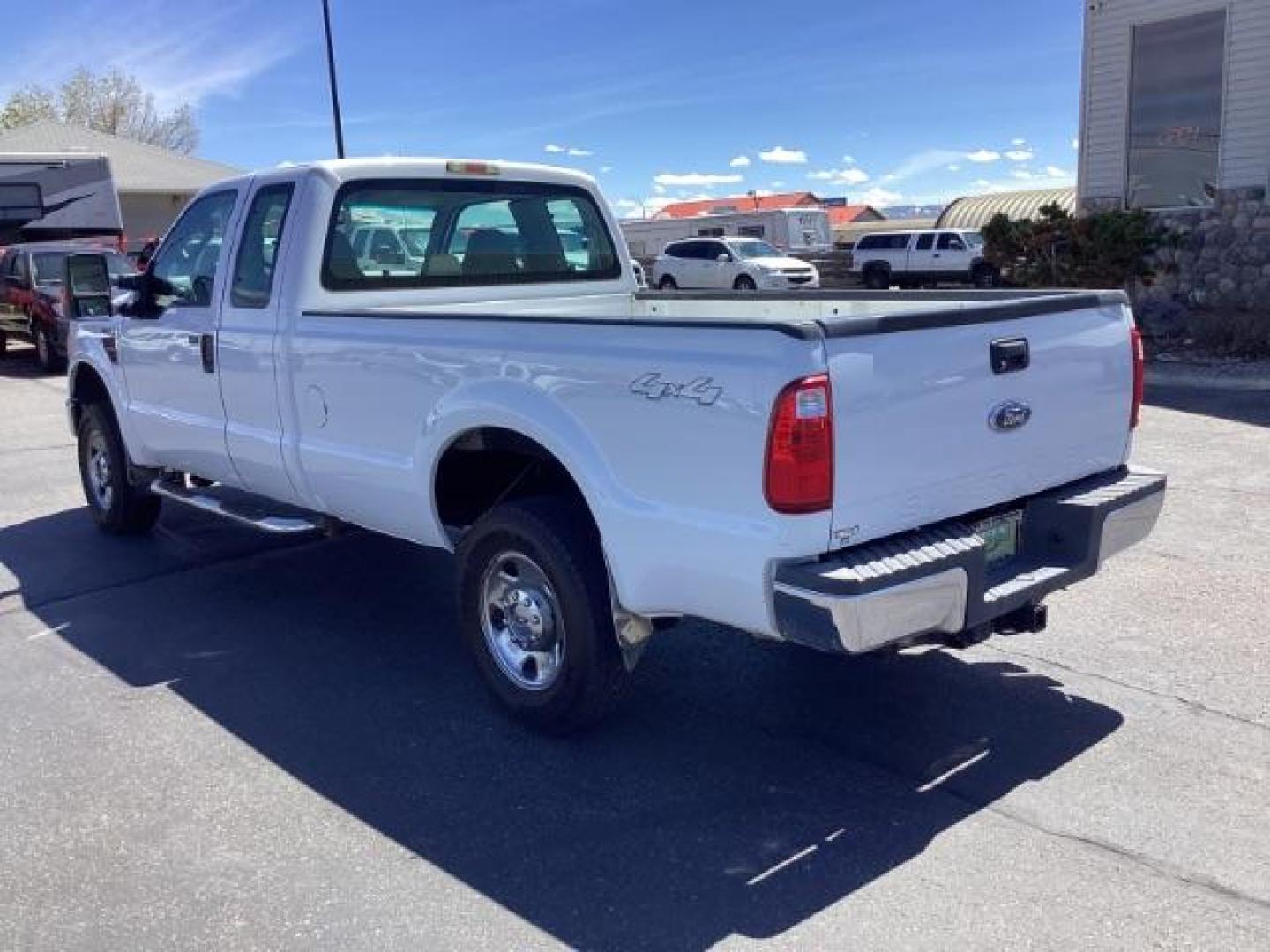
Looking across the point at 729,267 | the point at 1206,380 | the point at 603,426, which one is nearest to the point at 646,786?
the point at 603,426

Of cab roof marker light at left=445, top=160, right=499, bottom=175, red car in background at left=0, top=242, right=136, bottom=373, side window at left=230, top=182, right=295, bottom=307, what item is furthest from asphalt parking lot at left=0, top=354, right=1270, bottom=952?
red car in background at left=0, top=242, right=136, bottom=373

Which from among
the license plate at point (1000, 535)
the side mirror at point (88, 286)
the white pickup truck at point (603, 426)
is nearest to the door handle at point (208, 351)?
the white pickup truck at point (603, 426)

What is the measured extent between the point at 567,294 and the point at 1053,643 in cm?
292

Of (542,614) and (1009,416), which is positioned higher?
(1009,416)

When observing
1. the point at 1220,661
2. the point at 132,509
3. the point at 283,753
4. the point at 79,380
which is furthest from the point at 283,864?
the point at 79,380

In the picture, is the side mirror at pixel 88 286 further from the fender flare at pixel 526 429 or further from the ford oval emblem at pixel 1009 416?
the ford oval emblem at pixel 1009 416

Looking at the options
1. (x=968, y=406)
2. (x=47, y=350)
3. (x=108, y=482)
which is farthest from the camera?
(x=47, y=350)

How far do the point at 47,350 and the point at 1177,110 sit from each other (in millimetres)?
16515

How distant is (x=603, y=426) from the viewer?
378cm

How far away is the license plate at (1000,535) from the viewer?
12.9ft

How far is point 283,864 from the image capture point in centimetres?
351

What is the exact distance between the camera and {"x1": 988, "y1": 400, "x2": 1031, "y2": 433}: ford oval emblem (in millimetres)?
3805

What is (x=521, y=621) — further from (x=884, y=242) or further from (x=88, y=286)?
(x=884, y=242)

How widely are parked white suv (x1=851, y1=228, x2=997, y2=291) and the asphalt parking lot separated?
27.0 m
